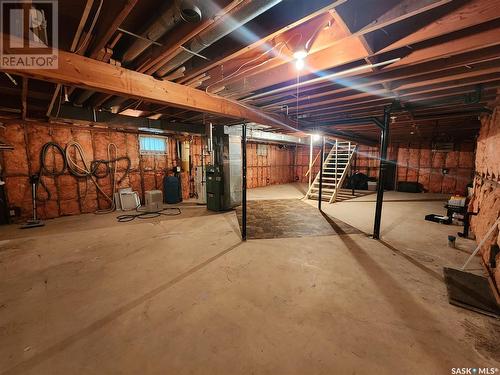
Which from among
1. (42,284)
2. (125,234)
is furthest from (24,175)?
(42,284)

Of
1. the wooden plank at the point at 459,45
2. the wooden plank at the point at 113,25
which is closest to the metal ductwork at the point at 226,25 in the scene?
the wooden plank at the point at 113,25

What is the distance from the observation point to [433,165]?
349 inches

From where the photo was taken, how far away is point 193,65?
2.20m

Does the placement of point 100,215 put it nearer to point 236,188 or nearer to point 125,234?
point 125,234

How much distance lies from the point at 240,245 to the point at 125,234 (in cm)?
219

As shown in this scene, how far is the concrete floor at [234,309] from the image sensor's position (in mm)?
1438

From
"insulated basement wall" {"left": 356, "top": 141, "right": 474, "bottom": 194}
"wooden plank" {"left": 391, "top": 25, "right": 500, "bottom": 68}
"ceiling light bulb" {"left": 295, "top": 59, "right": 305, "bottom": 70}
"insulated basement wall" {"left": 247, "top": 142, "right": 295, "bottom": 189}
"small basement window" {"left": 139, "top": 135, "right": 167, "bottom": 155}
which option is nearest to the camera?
"wooden plank" {"left": 391, "top": 25, "right": 500, "bottom": 68}

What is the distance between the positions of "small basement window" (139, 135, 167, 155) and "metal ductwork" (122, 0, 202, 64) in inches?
194

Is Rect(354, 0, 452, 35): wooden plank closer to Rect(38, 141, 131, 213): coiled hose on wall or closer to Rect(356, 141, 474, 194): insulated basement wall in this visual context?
Rect(38, 141, 131, 213): coiled hose on wall

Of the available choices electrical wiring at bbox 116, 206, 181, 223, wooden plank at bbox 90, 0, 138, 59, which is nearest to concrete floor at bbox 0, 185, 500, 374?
electrical wiring at bbox 116, 206, 181, 223

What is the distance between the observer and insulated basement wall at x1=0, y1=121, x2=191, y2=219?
179 inches

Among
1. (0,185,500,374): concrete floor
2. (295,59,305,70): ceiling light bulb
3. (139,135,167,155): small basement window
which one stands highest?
(295,59,305,70): ceiling light bulb

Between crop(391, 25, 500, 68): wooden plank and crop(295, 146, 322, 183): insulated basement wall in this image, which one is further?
crop(295, 146, 322, 183): insulated basement wall

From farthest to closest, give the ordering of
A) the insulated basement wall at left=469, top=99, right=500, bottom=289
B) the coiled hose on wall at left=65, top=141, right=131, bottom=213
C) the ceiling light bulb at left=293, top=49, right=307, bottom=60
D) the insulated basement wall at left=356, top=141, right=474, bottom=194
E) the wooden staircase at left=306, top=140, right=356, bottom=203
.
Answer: the insulated basement wall at left=356, top=141, right=474, bottom=194, the wooden staircase at left=306, top=140, right=356, bottom=203, the coiled hose on wall at left=65, top=141, right=131, bottom=213, the insulated basement wall at left=469, top=99, right=500, bottom=289, the ceiling light bulb at left=293, top=49, right=307, bottom=60
